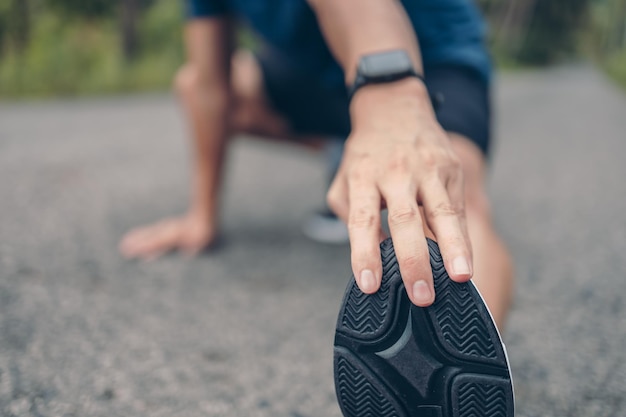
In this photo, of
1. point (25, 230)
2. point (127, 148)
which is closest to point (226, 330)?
point (25, 230)

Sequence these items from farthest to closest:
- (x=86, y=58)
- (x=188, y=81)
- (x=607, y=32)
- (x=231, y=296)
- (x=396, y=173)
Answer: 1. (x=607, y=32)
2. (x=86, y=58)
3. (x=188, y=81)
4. (x=231, y=296)
5. (x=396, y=173)

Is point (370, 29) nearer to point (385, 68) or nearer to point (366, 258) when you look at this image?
point (385, 68)

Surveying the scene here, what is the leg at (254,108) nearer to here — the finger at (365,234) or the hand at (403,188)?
the hand at (403,188)

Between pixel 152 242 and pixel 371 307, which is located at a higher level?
pixel 371 307

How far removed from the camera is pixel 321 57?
71.0 inches

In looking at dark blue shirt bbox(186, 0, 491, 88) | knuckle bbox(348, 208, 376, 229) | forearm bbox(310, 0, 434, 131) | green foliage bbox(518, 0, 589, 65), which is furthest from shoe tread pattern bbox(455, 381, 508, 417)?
green foliage bbox(518, 0, 589, 65)

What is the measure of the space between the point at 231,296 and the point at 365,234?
0.89 m

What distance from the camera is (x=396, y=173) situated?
89cm

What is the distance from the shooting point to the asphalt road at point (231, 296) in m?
1.15

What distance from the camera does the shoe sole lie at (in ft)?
2.61

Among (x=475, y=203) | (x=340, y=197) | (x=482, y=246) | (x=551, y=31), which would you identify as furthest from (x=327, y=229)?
(x=551, y=31)

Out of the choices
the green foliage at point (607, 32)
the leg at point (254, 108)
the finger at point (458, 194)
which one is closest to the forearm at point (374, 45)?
the finger at point (458, 194)

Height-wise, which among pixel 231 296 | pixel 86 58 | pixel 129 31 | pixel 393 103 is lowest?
pixel 86 58

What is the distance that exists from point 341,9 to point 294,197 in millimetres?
1671
